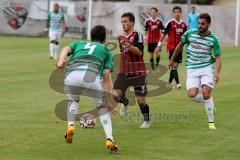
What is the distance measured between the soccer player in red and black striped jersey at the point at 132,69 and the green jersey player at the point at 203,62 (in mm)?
879

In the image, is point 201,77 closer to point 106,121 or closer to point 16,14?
point 106,121

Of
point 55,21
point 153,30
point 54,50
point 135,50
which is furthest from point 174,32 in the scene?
point 55,21

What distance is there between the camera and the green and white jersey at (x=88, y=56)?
1105cm

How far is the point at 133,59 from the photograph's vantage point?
13914 millimetres

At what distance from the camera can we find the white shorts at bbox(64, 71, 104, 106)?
36.3ft

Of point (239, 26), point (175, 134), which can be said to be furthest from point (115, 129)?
point (239, 26)

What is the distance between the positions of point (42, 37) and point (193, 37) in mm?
33587

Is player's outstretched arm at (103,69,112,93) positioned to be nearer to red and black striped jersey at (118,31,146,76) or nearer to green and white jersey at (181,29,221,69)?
red and black striped jersey at (118,31,146,76)

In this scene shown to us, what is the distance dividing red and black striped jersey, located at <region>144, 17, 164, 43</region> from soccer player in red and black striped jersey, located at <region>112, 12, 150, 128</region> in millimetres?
12516

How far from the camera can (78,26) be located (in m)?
45.5

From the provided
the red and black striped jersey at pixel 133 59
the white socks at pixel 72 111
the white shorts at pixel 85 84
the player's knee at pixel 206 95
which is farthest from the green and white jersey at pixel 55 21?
the white shorts at pixel 85 84

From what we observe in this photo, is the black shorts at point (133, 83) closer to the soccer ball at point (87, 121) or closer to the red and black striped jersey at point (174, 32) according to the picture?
the soccer ball at point (87, 121)

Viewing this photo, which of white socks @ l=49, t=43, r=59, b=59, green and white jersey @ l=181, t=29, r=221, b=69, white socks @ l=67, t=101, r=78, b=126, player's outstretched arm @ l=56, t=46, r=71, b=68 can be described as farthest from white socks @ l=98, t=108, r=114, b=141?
white socks @ l=49, t=43, r=59, b=59

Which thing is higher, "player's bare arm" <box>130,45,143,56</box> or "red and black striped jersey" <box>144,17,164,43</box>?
"player's bare arm" <box>130,45,143,56</box>
